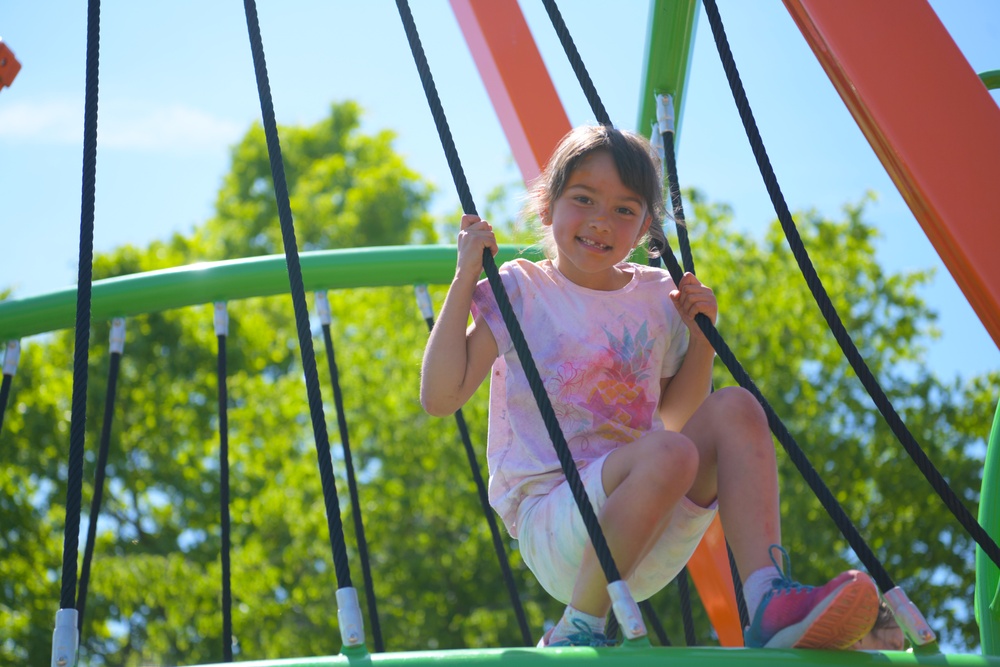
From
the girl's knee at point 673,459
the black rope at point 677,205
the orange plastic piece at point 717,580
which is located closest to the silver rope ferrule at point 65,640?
the girl's knee at point 673,459

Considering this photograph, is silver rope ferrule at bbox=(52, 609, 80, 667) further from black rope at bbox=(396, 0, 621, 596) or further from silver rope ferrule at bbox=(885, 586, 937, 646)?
silver rope ferrule at bbox=(885, 586, 937, 646)

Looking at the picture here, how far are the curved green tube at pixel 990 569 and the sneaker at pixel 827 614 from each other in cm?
119

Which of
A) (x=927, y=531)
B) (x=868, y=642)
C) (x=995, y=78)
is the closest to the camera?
(x=868, y=642)

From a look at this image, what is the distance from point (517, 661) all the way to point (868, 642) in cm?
121

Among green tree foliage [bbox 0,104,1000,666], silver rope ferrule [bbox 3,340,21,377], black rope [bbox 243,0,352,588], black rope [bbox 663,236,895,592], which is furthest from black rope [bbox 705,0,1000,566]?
green tree foliage [bbox 0,104,1000,666]

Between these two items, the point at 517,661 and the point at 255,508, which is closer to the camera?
the point at 517,661

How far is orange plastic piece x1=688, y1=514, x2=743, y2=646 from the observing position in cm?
255

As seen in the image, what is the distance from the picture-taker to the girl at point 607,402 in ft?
4.96

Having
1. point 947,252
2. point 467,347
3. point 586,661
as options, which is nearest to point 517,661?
point 586,661

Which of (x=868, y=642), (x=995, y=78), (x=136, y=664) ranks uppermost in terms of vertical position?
(x=136, y=664)

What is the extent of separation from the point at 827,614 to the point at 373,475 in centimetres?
1014

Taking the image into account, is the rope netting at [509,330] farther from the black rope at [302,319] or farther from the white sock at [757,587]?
the white sock at [757,587]

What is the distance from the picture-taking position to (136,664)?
10.5 m

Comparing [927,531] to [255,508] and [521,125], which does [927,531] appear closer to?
[255,508]
